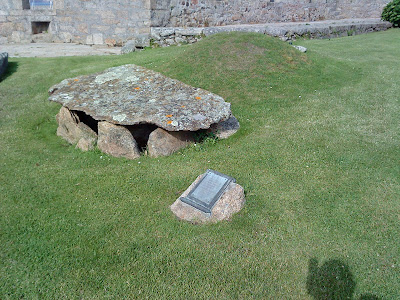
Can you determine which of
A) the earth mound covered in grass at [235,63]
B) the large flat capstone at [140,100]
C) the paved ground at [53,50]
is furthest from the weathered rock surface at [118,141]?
the paved ground at [53,50]

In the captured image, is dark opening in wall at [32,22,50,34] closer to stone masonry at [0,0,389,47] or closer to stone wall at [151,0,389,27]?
stone masonry at [0,0,389,47]

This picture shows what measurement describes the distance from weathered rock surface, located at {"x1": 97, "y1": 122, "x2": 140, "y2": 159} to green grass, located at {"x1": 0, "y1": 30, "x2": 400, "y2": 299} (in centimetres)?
15

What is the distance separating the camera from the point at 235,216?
4.15 meters

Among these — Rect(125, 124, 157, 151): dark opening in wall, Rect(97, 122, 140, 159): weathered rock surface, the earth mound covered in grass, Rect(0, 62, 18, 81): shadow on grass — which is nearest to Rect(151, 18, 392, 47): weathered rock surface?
the earth mound covered in grass

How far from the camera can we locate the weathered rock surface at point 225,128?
19.7 ft

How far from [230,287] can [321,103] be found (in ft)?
17.3

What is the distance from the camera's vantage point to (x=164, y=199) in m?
4.48

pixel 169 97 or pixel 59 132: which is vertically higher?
pixel 169 97

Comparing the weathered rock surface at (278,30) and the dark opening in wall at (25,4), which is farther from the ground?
the dark opening in wall at (25,4)

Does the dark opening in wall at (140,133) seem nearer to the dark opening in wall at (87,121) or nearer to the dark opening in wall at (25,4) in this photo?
the dark opening in wall at (87,121)

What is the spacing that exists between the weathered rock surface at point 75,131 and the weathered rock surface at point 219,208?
7.34ft

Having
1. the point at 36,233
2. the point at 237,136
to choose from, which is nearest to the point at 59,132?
the point at 36,233

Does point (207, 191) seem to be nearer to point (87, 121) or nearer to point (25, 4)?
point (87, 121)

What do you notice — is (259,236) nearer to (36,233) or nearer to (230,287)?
(230,287)
